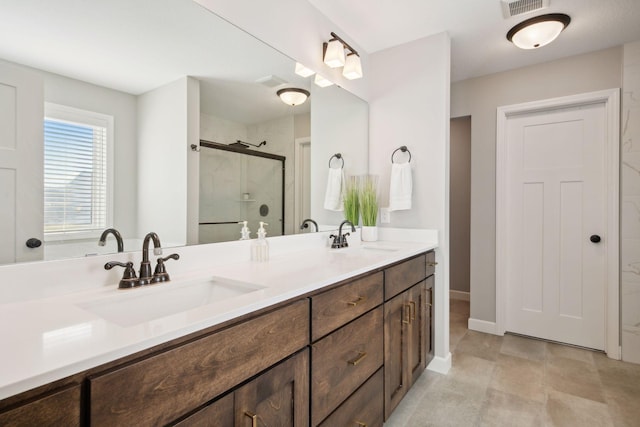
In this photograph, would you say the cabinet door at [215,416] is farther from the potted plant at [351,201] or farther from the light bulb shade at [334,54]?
the light bulb shade at [334,54]

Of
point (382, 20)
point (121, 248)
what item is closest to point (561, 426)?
point (121, 248)

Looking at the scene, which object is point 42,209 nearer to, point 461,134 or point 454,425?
point 454,425

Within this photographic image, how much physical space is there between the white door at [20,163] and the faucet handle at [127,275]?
0.18 metres

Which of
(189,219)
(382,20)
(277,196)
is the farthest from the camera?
(382,20)

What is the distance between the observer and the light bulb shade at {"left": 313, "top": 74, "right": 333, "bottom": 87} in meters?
2.05

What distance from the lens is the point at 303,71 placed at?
1943mm

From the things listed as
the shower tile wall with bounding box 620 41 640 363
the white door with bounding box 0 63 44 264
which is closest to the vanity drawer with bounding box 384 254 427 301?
the white door with bounding box 0 63 44 264

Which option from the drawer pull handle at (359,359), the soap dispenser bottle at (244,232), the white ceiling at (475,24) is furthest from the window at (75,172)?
the white ceiling at (475,24)

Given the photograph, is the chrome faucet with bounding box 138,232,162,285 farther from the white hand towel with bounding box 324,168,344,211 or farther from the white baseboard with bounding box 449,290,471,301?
the white baseboard with bounding box 449,290,471,301

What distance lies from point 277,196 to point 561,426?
1.96 m

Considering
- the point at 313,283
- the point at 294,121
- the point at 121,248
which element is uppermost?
the point at 294,121

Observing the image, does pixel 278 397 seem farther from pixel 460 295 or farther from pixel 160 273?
pixel 460 295

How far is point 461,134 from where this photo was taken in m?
3.97

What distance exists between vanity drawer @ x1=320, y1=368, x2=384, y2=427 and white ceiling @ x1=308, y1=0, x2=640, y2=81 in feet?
6.93
